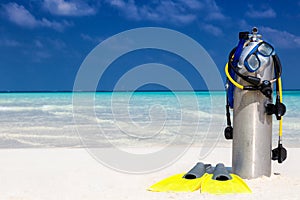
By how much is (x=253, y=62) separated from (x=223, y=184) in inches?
50.0

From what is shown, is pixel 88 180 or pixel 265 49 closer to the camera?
pixel 265 49

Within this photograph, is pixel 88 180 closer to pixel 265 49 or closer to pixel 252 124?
pixel 252 124

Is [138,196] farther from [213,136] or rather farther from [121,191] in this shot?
[213,136]

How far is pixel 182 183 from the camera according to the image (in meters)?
4.44

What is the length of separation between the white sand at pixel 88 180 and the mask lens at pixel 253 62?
3.81ft

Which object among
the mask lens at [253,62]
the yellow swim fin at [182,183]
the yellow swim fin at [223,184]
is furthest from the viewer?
the mask lens at [253,62]

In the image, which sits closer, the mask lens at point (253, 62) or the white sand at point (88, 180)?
the white sand at point (88, 180)

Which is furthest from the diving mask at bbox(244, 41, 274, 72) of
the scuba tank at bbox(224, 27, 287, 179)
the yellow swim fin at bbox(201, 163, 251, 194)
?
the yellow swim fin at bbox(201, 163, 251, 194)

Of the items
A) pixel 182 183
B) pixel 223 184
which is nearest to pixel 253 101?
pixel 223 184

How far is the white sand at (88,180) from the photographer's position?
4219 mm

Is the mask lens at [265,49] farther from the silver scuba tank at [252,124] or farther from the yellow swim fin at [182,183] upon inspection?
the yellow swim fin at [182,183]

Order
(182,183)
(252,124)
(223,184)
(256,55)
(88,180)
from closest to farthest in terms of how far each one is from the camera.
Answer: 1. (223,184)
2. (182,183)
3. (256,55)
4. (252,124)
5. (88,180)

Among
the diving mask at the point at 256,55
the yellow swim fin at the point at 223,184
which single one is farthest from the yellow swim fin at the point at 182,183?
the diving mask at the point at 256,55

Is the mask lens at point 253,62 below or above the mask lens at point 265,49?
below
